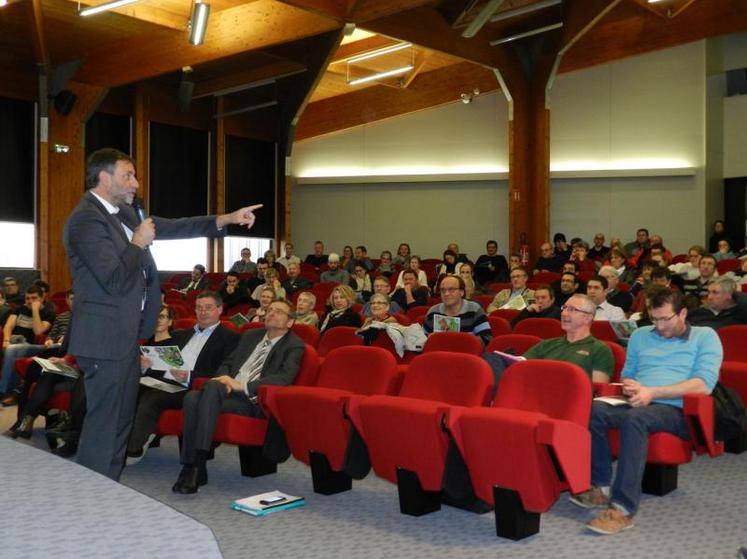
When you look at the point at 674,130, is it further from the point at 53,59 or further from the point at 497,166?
the point at 53,59

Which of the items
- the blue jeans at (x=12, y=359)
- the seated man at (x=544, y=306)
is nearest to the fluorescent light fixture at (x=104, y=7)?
the blue jeans at (x=12, y=359)

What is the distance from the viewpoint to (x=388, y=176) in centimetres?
1617

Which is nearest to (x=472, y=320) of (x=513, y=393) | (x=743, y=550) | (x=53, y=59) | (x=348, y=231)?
(x=513, y=393)

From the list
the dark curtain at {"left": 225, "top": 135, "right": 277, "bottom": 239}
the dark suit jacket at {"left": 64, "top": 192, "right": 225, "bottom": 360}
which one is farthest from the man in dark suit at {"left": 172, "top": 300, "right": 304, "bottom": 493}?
the dark curtain at {"left": 225, "top": 135, "right": 277, "bottom": 239}

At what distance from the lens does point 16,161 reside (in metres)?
12.3

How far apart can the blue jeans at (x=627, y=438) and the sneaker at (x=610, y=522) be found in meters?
0.04

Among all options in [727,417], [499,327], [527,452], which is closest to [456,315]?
→ [499,327]

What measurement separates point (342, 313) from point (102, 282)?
4.21 m

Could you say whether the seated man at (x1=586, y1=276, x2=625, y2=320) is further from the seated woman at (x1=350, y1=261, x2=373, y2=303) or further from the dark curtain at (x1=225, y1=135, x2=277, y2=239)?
the dark curtain at (x1=225, y1=135, x2=277, y2=239)

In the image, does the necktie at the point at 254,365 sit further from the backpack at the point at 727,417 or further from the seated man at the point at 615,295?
the seated man at the point at 615,295

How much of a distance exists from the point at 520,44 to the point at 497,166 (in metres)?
2.21

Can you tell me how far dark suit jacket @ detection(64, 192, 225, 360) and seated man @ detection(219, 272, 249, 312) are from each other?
724 centimetres

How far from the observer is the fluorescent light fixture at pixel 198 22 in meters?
9.70

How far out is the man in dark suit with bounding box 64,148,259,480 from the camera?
9.17ft
